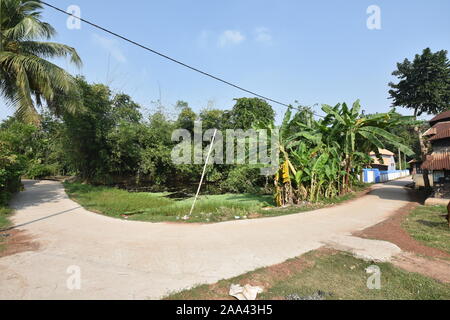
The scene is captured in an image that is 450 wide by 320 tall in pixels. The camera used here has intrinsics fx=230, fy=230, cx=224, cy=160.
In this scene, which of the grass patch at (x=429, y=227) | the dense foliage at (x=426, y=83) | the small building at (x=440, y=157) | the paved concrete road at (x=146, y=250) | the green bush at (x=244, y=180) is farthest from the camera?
the green bush at (x=244, y=180)

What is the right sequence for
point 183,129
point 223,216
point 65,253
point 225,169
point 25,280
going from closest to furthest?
1. point 25,280
2. point 65,253
3. point 223,216
4. point 225,169
5. point 183,129

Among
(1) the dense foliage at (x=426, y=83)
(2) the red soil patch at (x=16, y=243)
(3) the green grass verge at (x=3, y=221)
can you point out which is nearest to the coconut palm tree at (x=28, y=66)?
(3) the green grass verge at (x=3, y=221)

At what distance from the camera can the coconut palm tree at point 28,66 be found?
9.84 metres

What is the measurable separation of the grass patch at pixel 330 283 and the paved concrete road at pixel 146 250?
297 millimetres

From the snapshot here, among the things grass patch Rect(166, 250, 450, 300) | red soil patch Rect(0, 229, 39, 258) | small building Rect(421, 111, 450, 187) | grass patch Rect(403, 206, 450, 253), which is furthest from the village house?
red soil patch Rect(0, 229, 39, 258)

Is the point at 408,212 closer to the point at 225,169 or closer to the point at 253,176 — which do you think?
the point at 253,176

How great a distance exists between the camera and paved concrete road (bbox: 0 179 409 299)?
3.65 metres

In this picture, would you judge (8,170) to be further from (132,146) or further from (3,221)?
(132,146)

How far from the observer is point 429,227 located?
691cm

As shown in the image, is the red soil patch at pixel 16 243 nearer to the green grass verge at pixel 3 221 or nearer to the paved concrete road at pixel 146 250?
the green grass verge at pixel 3 221
